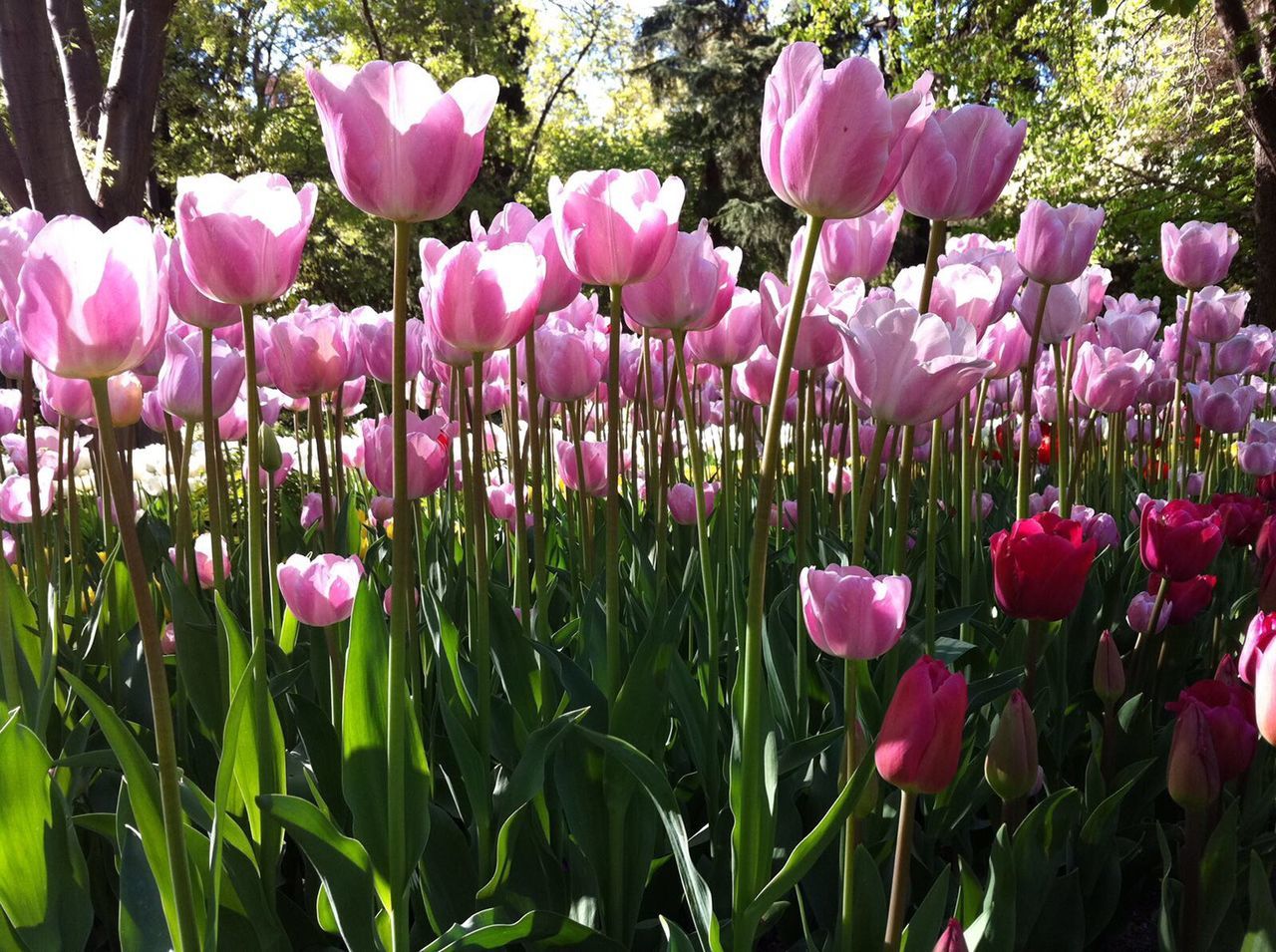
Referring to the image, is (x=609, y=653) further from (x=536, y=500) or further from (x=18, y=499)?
(x=18, y=499)

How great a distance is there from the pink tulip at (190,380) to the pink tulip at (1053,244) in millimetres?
1190

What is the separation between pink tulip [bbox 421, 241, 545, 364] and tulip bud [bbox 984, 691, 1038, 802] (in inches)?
25.7

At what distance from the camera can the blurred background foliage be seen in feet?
39.2

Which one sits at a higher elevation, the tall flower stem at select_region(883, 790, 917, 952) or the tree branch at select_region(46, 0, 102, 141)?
the tree branch at select_region(46, 0, 102, 141)

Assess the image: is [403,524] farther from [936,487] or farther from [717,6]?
[717,6]

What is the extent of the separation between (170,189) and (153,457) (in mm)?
17925

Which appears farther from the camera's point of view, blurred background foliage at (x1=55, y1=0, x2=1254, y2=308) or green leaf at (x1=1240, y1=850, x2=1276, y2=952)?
blurred background foliage at (x1=55, y1=0, x2=1254, y2=308)

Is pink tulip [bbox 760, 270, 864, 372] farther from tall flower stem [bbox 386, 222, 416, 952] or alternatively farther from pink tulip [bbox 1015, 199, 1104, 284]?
tall flower stem [bbox 386, 222, 416, 952]

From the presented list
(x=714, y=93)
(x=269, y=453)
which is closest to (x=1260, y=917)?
(x=269, y=453)

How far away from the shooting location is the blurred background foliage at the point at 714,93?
471 inches

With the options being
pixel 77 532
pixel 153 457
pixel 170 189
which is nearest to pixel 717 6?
pixel 170 189

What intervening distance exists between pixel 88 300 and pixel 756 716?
2.16 ft

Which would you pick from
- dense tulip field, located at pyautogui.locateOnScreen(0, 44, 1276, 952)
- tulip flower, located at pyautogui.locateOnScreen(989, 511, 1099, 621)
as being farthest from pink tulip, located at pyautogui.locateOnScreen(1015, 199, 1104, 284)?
tulip flower, located at pyautogui.locateOnScreen(989, 511, 1099, 621)

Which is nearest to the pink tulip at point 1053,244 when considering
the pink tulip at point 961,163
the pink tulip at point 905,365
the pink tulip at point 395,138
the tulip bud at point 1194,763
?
the pink tulip at point 961,163
